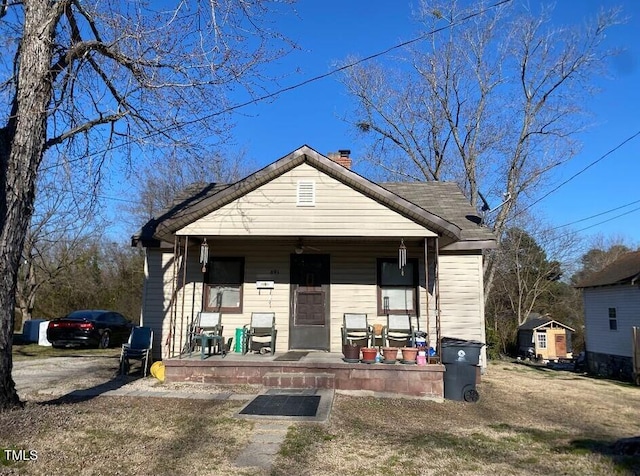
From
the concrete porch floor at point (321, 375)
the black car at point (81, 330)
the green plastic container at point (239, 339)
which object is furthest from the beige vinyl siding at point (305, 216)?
the black car at point (81, 330)

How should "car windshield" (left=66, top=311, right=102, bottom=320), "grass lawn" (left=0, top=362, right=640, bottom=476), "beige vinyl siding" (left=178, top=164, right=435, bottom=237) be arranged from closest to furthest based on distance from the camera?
"grass lawn" (left=0, top=362, right=640, bottom=476)
"beige vinyl siding" (left=178, top=164, right=435, bottom=237)
"car windshield" (left=66, top=311, right=102, bottom=320)

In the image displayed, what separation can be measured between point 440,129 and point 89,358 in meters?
20.2

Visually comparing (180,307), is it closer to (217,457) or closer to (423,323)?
(423,323)

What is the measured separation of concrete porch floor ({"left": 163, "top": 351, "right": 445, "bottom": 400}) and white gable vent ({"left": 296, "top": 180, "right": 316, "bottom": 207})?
10.2 feet

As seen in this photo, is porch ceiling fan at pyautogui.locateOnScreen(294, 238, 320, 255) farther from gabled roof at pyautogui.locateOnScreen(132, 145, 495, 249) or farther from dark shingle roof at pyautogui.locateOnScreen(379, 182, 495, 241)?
dark shingle roof at pyautogui.locateOnScreen(379, 182, 495, 241)

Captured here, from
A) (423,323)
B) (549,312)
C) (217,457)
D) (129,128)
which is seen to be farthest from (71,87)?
(549,312)

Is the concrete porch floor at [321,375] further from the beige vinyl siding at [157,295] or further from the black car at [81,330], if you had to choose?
the black car at [81,330]

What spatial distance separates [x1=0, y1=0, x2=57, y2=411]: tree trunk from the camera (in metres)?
5.70

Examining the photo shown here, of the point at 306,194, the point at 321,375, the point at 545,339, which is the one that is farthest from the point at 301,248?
the point at 545,339

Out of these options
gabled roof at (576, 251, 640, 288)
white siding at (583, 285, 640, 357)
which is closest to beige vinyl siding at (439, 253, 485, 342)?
gabled roof at (576, 251, 640, 288)

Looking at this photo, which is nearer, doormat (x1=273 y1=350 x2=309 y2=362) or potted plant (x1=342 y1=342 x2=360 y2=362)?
potted plant (x1=342 y1=342 x2=360 y2=362)

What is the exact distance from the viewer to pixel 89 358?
13.5 meters

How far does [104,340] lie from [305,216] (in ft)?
35.3

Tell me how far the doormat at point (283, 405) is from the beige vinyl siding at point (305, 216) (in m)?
3.23
